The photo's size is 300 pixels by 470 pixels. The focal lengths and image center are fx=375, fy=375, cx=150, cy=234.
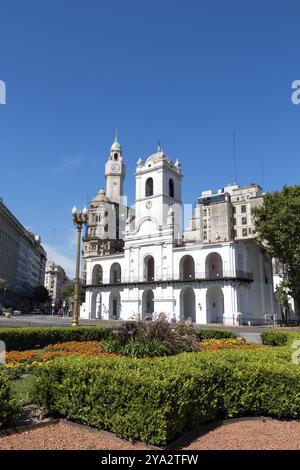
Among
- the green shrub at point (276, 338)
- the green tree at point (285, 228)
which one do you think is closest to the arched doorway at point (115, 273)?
the green tree at point (285, 228)

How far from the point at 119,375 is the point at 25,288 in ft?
356

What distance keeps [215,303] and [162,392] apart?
42001 millimetres

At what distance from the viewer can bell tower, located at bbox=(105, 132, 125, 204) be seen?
285ft

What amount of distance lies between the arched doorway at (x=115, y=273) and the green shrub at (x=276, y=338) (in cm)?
3860

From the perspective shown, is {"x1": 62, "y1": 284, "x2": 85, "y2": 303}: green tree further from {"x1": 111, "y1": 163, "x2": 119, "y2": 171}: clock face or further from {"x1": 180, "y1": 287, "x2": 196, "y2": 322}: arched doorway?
{"x1": 111, "y1": 163, "x2": 119, "y2": 171}: clock face

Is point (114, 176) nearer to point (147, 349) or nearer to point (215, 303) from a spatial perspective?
point (215, 303)

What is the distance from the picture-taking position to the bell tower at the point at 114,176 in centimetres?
8686

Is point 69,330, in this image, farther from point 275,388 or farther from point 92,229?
point 92,229

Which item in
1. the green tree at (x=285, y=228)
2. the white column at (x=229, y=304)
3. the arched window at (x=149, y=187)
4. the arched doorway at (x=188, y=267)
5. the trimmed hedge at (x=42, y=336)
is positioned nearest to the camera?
the trimmed hedge at (x=42, y=336)

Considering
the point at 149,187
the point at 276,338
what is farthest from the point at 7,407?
the point at 149,187

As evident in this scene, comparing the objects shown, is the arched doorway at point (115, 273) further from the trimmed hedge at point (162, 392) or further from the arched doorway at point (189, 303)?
the trimmed hedge at point (162, 392)

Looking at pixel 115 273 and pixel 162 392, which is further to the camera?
pixel 115 273

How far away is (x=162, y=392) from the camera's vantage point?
214 inches

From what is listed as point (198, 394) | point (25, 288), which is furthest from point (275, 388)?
point (25, 288)
